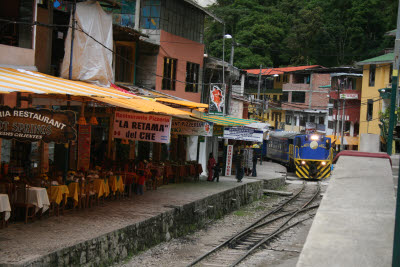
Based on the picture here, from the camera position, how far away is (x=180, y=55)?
25094 mm

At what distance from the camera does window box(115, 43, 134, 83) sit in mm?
21453

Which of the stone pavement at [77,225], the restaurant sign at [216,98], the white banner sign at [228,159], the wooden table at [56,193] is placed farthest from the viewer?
the white banner sign at [228,159]

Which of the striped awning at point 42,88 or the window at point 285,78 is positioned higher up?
the window at point 285,78

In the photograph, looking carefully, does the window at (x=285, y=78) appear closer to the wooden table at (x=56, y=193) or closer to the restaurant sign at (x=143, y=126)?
the restaurant sign at (x=143, y=126)

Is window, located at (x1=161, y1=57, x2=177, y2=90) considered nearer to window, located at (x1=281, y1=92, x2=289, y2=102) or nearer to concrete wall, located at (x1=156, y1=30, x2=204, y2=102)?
concrete wall, located at (x1=156, y1=30, x2=204, y2=102)

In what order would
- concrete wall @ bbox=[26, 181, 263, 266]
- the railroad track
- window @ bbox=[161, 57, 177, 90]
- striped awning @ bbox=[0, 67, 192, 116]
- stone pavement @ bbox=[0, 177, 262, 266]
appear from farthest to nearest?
window @ bbox=[161, 57, 177, 90], the railroad track, striped awning @ bbox=[0, 67, 192, 116], concrete wall @ bbox=[26, 181, 263, 266], stone pavement @ bbox=[0, 177, 262, 266]

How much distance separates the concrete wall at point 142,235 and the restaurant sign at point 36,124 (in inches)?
93.2

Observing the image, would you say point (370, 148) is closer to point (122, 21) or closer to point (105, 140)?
point (105, 140)

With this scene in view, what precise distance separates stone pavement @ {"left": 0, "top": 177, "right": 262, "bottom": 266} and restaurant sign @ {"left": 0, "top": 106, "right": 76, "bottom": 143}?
2.01 meters

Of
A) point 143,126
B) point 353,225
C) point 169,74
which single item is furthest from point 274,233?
point 353,225

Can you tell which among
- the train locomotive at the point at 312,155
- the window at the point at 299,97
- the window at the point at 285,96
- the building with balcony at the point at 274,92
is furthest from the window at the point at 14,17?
the window at the point at 285,96

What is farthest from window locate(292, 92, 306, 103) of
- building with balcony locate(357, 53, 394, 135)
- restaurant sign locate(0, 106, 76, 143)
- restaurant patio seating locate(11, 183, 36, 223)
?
restaurant sign locate(0, 106, 76, 143)

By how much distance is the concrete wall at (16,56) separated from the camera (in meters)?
13.3

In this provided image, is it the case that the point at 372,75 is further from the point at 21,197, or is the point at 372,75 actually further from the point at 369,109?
the point at 21,197
